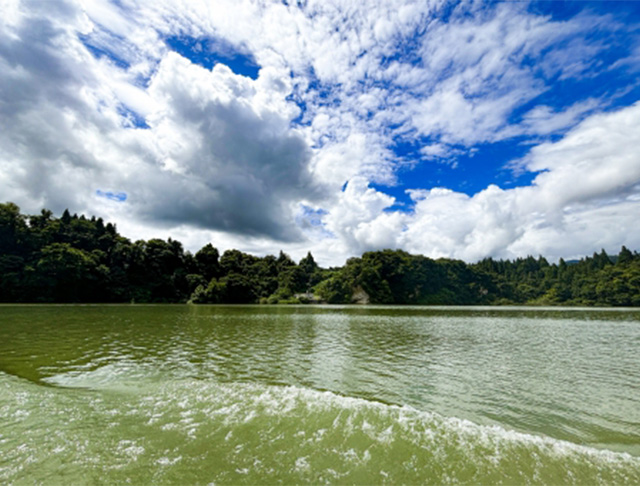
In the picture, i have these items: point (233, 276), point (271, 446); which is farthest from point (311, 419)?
point (233, 276)

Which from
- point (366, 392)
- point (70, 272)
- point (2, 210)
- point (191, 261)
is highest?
point (2, 210)

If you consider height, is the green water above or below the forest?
below

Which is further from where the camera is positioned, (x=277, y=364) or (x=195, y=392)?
(x=277, y=364)

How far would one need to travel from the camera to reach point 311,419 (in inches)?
296

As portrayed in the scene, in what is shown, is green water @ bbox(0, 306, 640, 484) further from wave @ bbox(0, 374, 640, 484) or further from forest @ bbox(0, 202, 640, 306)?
forest @ bbox(0, 202, 640, 306)

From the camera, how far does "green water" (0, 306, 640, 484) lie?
17.4ft

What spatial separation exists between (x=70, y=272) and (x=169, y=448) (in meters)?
102

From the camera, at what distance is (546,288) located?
174250mm

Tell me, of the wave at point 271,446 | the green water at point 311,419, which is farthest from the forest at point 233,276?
the wave at point 271,446

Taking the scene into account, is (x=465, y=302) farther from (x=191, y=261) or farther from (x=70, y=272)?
(x=70, y=272)

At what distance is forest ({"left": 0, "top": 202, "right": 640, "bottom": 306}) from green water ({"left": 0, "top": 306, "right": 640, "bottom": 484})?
8745 cm

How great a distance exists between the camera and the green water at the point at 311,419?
17.4 ft

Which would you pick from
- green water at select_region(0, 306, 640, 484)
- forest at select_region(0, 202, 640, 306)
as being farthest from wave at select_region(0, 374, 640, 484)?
forest at select_region(0, 202, 640, 306)

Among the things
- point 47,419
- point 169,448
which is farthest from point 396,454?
point 47,419
